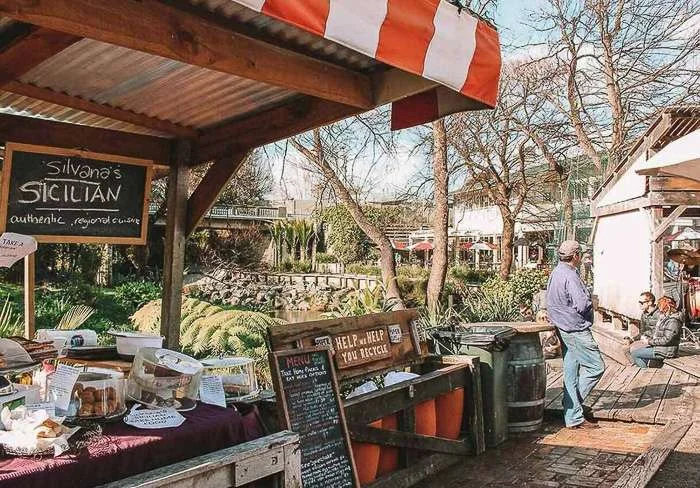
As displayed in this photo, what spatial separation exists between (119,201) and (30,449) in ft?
8.03

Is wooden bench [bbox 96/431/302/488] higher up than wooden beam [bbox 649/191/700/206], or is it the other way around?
wooden beam [bbox 649/191/700/206]

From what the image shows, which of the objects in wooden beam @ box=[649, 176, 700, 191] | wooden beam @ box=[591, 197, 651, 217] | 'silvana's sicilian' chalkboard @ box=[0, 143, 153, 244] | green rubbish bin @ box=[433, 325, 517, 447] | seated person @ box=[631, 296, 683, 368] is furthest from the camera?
wooden beam @ box=[591, 197, 651, 217]

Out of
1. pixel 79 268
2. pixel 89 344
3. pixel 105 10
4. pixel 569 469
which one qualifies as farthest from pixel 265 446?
pixel 79 268

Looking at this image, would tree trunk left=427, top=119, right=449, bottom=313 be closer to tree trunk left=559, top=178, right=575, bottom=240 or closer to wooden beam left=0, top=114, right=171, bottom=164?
tree trunk left=559, top=178, right=575, bottom=240

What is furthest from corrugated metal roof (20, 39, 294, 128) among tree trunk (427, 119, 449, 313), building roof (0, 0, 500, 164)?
tree trunk (427, 119, 449, 313)

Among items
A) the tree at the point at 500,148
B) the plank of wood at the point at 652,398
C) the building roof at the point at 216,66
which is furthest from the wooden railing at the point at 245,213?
the building roof at the point at 216,66

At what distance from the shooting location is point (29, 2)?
7.20 ft

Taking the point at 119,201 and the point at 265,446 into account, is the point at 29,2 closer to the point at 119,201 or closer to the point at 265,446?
the point at 265,446

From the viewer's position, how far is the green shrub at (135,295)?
18.6 meters

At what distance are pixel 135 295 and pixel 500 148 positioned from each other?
11.4 meters

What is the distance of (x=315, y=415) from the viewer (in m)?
3.54

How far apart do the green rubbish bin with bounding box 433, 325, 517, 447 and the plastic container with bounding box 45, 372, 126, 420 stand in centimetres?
338

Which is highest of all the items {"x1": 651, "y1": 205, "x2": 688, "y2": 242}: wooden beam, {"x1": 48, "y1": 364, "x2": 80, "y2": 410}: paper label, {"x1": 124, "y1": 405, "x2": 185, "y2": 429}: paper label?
{"x1": 651, "y1": 205, "x2": 688, "y2": 242}: wooden beam

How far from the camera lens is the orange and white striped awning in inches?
99.3
